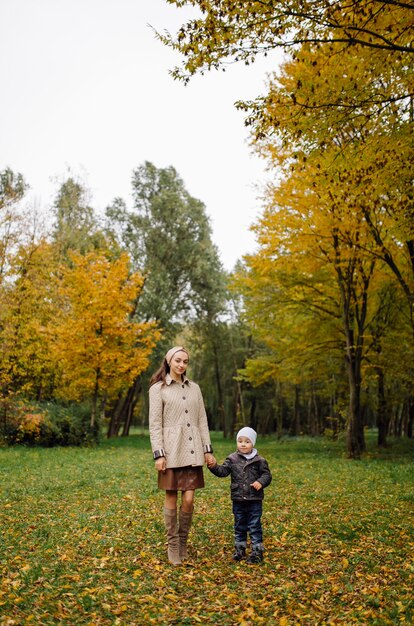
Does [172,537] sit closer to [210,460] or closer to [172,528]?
[172,528]

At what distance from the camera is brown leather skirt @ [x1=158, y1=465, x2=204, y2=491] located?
5.11m

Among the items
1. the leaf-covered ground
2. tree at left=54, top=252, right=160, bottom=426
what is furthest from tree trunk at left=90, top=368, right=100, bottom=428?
the leaf-covered ground

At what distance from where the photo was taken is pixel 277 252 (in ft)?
51.0

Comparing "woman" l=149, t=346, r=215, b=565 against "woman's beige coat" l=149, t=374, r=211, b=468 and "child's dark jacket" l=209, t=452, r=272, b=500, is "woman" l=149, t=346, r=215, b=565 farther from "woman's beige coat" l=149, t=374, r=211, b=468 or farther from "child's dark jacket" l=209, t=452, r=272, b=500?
"child's dark jacket" l=209, t=452, r=272, b=500

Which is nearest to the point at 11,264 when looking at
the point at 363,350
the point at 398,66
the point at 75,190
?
the point at 75,190

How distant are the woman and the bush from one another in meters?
13.5

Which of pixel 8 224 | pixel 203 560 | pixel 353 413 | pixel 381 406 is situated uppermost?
pixel 8 224

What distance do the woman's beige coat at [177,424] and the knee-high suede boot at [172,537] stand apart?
0.50m

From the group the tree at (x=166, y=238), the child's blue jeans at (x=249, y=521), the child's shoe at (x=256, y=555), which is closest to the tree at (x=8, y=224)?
the tree at (x=166, y=238)

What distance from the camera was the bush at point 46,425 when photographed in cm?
1750

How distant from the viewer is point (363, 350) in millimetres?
18391

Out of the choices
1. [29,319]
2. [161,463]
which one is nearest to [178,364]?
[161,463]

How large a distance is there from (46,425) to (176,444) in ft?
47.1

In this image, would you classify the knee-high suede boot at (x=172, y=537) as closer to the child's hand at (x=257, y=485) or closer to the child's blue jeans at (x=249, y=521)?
the child's blue jeans at (x=249, y=521)
